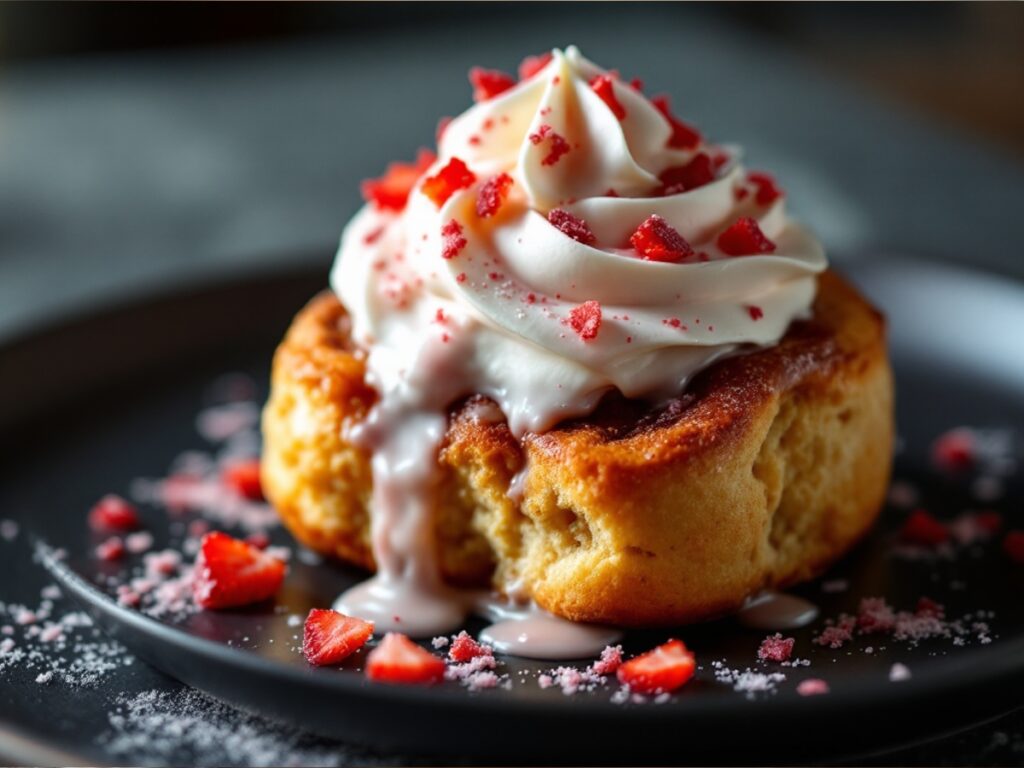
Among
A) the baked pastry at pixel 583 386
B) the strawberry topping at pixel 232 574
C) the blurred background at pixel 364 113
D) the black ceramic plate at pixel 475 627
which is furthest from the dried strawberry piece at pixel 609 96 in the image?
the blurred background at pixel 364 113

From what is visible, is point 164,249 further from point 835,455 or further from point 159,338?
point 835,455

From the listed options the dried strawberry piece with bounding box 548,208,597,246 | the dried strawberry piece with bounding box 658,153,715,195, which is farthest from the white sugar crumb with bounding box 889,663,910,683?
the dried strawberry piece with bounding box 658,153,715,195

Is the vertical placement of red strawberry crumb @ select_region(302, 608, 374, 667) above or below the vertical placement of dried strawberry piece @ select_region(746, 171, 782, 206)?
below

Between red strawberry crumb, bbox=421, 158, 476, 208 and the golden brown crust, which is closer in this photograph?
the golden brown crust

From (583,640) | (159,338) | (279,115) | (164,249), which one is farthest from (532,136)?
Result: (279,115)

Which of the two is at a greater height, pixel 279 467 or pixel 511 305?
pixel 511 305

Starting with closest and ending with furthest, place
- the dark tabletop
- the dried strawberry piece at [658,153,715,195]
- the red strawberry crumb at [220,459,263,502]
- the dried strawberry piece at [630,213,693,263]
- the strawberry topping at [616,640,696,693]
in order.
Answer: the strawberry topping at [616,640,696,693] → the dried strawberry piece at [630,213,693,263] → the dried strawberry piece at [658,153,715,195] → the red strawberry crumb at [220,459,263,502] → the dark tabletop

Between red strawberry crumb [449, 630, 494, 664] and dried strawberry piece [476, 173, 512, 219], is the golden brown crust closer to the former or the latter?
red strawberry crumb [449, 630, 494, 664]
